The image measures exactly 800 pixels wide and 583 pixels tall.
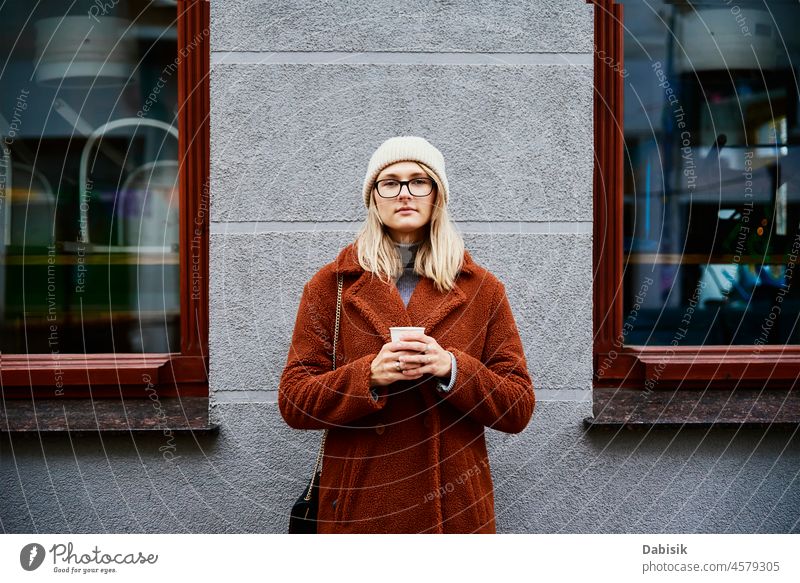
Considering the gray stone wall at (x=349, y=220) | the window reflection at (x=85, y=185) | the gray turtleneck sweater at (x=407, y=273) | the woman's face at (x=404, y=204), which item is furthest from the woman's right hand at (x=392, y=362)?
the window reflection at (x=85, y=185)

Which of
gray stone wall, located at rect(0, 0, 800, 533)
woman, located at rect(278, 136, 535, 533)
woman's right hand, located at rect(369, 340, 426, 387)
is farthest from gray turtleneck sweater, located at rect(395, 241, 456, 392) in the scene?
gray stone wall, located at rect(0, 0, 800, 533)

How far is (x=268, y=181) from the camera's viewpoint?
293cm

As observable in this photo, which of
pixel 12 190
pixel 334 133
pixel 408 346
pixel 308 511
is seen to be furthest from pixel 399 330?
pixel 12 190

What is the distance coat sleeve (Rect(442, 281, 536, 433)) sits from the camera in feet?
6.77

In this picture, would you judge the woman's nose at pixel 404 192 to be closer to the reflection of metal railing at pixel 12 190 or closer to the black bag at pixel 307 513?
the black bag at pixel 307 513

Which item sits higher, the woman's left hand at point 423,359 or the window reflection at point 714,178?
the window reflection at point 714,178

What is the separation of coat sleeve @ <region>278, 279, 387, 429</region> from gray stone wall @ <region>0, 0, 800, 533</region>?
27.9 inches

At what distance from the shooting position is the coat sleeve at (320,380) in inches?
81.0

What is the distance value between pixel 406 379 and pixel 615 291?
153cm

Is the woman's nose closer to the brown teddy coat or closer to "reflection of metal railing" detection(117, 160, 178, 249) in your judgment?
the brown teddy coat

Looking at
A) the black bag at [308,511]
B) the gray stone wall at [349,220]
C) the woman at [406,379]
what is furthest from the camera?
the gray stone wall at [349,220]

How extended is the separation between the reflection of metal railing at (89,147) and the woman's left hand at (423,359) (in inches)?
70.0

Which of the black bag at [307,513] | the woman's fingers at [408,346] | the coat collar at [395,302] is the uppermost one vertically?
the coat collar at [395,302]

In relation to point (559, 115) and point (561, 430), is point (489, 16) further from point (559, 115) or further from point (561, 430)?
point (561, 430)
